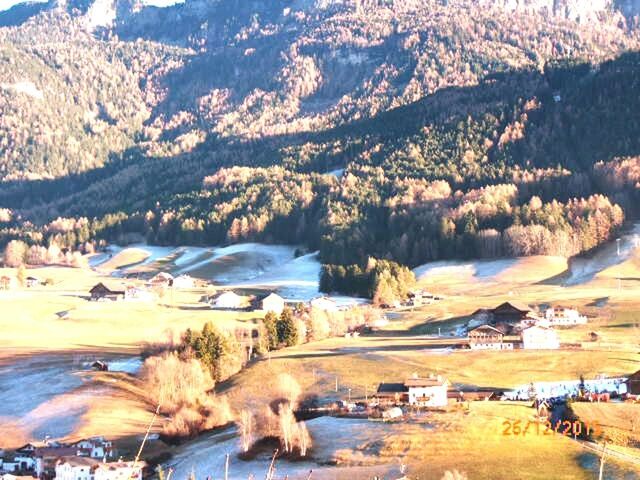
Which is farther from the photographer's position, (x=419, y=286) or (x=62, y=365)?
(x=419, y=286)

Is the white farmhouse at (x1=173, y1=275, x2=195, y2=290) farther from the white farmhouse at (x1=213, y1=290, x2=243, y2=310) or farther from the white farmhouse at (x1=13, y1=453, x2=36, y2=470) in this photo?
the white farmhouse at (x1=13, y1=453, x2=36, y2=470)

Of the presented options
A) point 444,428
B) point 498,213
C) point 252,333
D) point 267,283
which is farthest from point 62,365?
point 498,213

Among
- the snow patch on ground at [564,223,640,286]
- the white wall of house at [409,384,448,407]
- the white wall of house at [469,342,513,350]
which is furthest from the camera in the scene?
the snow patch on ground at [564,223,640,286]

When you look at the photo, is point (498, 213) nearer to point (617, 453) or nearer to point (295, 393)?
point (295, 393)

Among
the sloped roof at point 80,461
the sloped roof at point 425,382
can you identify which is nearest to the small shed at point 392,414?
the sloped roof at point 425,382

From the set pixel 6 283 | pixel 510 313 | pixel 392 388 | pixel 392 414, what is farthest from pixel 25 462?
pixel 6 283

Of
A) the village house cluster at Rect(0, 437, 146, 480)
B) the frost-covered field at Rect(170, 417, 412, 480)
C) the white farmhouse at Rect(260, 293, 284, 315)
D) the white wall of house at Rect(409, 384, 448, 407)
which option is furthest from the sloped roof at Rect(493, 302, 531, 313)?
the village house cluster at Rect(0, 437, 146, 480)

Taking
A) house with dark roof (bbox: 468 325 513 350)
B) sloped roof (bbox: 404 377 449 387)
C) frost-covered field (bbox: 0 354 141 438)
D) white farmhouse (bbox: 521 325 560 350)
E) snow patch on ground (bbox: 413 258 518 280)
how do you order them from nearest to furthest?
sloped roof (bbox: 404 377 449 387) < frost-covered field (bbox: 0 354 141 438) < white farmhouse (bbox: 521 325 560 350) < house with dark roof (bbox: 468 325 513 350) < snow patch on ground (bbox: 413 258 518 280)
